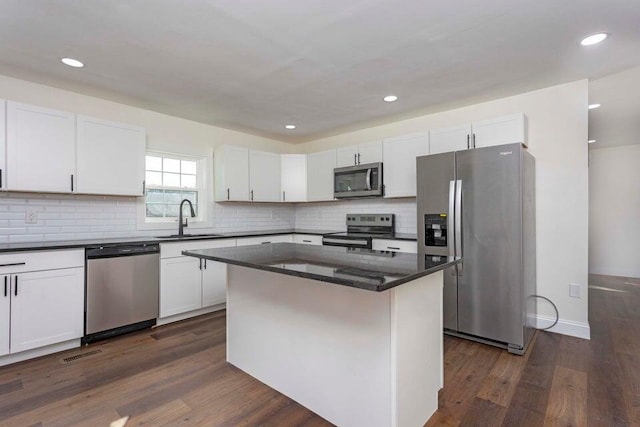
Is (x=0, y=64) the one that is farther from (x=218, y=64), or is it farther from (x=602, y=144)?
(x=602, y=144)

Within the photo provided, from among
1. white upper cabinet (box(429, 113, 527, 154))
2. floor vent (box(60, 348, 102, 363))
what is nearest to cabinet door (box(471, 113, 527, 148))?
white upper cabinet (box(429, 113, 527, 154))

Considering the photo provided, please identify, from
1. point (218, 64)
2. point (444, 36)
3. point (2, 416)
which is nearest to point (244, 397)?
point (2, 416)

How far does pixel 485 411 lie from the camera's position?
74.0 inches

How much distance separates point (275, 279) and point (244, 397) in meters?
0.77

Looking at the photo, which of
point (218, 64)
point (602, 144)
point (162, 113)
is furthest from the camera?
point (602, 144)

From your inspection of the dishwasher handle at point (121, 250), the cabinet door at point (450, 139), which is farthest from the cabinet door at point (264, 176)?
the cabinet door at point (450, 139)

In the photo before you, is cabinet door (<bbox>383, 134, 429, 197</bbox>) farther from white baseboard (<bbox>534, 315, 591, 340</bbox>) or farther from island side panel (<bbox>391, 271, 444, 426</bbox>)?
island side panel (<bbox>391, 271, 444, 426</bbox>)

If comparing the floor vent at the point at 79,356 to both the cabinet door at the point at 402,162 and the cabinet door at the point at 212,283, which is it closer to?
the cabinet door at the point at 212,283

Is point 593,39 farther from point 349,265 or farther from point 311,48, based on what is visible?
point 349,265

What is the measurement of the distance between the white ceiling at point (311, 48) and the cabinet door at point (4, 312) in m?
1.76

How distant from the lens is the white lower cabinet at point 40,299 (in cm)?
246

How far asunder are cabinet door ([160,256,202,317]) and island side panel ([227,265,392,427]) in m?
1.31

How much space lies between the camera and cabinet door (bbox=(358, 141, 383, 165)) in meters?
4.14

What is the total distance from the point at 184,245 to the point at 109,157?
1.17 m
